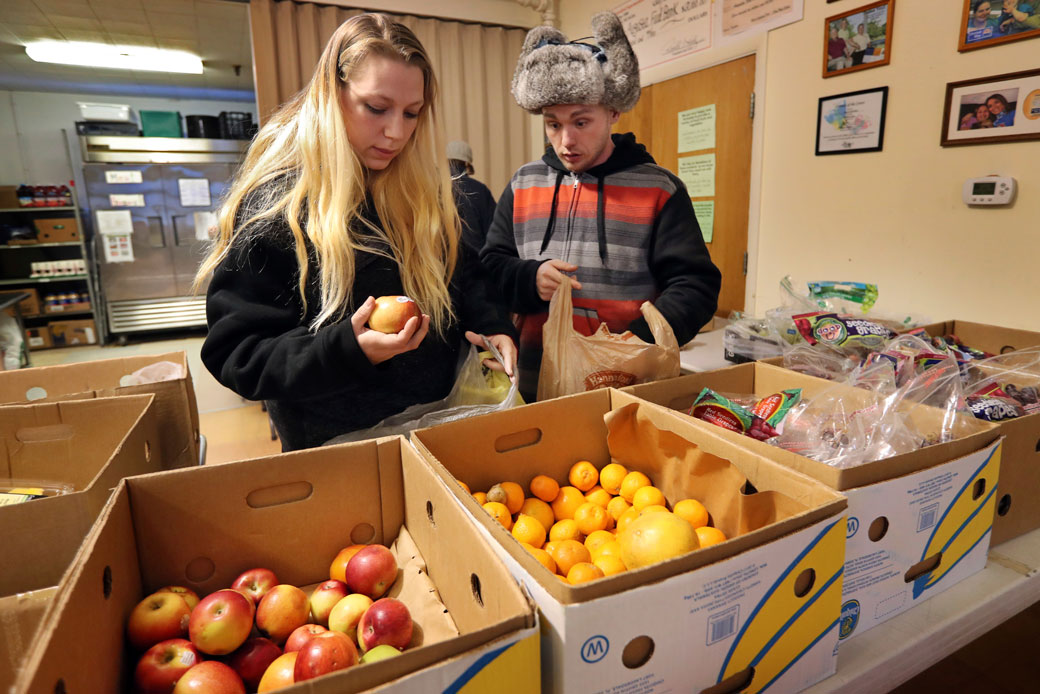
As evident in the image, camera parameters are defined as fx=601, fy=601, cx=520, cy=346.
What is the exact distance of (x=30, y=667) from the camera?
45cm

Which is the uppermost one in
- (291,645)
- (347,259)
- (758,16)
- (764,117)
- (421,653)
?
(758,16)

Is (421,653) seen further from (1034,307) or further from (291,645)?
(1034,307)

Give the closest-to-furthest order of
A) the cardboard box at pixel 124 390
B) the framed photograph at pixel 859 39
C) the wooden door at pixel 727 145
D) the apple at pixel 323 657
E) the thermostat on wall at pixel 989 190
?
1. the apple at pixel 323 657
2. the cardboard box at pixel 124 390
3. the thermostat on wall at pixel 989 190
4. the framed photograph at pixel 859 39
5. the wooden door at pixel 727 145

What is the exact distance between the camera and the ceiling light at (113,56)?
5324mm

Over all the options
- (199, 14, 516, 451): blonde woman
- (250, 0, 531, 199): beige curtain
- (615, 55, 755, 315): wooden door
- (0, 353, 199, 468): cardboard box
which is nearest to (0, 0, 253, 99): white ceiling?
(250, 0, 531, 199): beige curtain

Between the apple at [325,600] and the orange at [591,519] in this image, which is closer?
the apple at [325,600]

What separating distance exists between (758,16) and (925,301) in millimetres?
1431

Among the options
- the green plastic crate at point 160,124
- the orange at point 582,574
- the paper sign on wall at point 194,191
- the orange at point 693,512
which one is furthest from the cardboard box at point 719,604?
the green plastic crate at point 160,124

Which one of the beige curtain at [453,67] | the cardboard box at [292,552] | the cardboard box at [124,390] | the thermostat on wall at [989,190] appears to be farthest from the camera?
the beige curtain at [453,67]

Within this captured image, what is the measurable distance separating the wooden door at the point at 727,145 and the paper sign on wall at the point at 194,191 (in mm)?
5275

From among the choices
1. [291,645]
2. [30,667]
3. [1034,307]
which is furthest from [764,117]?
[30,667]

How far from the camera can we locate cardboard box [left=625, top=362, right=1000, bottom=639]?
73cm

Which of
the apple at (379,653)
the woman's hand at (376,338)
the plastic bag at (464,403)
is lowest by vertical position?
the apple at (379,653)

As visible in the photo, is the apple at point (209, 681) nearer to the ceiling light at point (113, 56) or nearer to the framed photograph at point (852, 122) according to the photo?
the framed photograph at point (852, 122)
